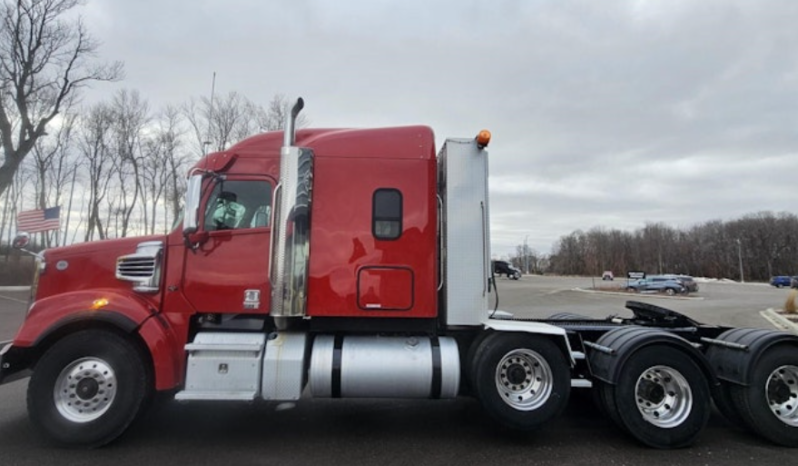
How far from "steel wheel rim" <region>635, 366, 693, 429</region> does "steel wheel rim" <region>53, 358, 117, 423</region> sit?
5.26 meters

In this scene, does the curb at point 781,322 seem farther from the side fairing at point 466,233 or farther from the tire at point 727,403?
the side fairing at point 466,233

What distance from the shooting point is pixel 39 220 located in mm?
8641

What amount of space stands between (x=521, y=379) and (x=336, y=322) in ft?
6.76

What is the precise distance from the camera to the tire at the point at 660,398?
15.5 ft

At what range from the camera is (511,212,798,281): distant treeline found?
97.2m

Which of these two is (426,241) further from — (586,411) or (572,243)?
(572,243)

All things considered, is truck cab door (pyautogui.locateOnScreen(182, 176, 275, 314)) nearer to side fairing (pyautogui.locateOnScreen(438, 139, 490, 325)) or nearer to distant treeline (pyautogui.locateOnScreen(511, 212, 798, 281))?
side fairing (pyautogui.locateOnScreen(438, 139, 490, 325))

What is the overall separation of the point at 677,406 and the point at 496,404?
1.88 m

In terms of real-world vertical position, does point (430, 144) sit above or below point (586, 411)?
above

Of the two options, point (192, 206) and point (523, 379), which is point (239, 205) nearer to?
point (192, 206)

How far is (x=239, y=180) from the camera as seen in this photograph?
17.0ft

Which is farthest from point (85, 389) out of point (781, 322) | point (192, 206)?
point (781, 322)

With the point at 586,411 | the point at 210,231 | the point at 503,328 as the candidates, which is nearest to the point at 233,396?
the point at 210,231

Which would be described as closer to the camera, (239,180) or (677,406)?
(677,406)
